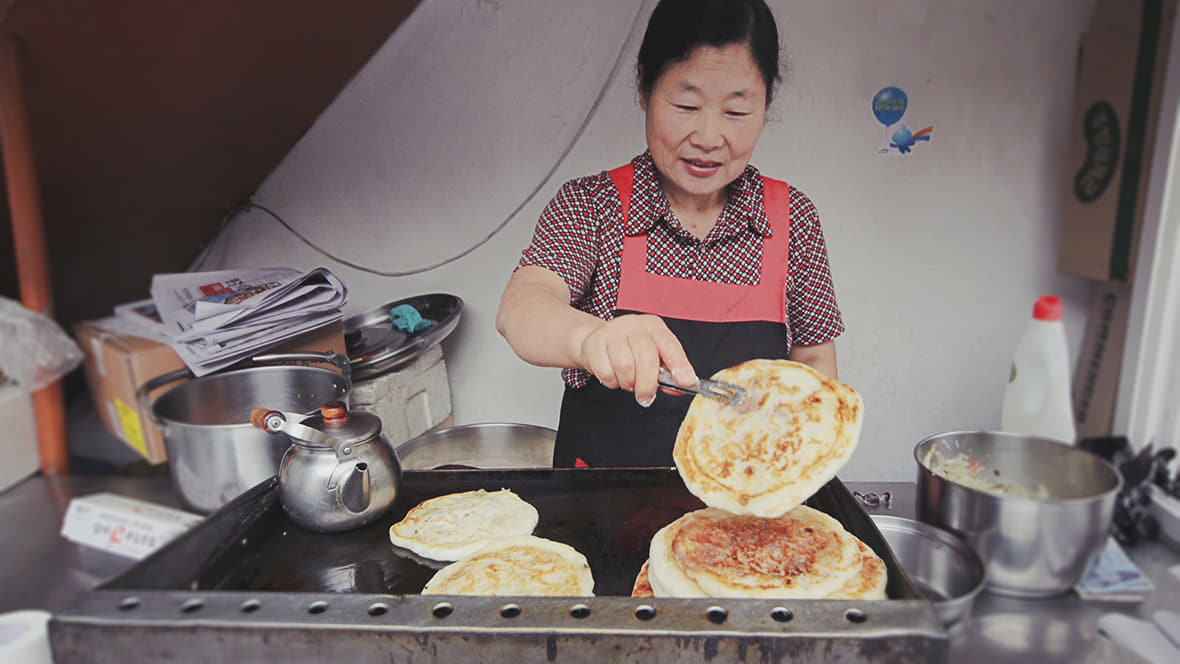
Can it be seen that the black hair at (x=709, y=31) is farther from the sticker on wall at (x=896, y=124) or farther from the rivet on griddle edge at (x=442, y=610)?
the rivet on griddle edge at (x=442, y=610)

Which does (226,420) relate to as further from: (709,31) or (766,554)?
(709,31)

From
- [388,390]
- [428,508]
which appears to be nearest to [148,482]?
[388,390]

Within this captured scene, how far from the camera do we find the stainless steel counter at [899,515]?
3.25ft

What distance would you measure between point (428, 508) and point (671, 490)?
49 centimetres

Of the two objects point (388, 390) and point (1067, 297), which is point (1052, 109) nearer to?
point (1067, 297)

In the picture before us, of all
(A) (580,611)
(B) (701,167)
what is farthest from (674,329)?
(A) (580,611)

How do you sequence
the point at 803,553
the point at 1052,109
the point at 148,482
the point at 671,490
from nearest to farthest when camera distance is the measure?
1. the point at 803,553
2. the point at 1052,109
3. the point at 671,490
4. the point at 148,482

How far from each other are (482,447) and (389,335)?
347mm

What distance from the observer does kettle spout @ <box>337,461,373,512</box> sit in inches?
45.9

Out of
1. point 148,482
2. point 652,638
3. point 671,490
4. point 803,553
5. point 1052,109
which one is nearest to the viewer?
point 652,638

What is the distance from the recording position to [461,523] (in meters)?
1.21

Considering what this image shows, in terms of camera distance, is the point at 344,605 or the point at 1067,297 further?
the point at 1067,297

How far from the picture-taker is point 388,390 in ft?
4.84

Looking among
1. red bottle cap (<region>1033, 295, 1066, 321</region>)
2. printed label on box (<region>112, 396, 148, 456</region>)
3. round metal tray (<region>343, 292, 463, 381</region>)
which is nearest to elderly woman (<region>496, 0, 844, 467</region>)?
round metal tray (<region>343, 292, 463, 381</region>)
